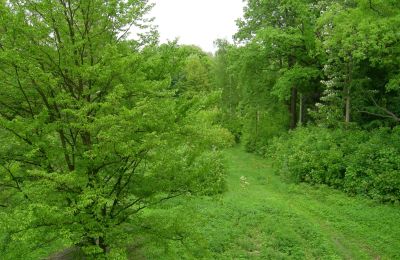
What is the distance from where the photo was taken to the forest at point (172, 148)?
21.3ft

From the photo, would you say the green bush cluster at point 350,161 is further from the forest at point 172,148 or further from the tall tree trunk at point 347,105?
the tall tree trunk at point 347,105

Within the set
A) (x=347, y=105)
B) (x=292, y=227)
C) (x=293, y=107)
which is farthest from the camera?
(x=293, y=107)

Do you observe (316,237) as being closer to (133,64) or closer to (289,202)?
(289,202)

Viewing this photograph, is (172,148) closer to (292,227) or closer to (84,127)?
(84,127)

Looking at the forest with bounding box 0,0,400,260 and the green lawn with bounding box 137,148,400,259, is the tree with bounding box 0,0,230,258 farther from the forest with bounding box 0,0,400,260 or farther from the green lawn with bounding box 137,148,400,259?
the green lawn with bounding box 137,148,400,259

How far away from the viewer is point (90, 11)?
7.31 m

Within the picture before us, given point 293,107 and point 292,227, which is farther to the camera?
point 293,107

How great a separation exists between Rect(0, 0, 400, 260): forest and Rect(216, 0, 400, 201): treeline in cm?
9

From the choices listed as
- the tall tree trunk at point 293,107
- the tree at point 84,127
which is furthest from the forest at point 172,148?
the tall tree trunk at point 293,107

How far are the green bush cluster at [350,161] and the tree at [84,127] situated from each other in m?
9.34

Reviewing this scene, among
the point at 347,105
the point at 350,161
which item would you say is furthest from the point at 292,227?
the point at 347,105

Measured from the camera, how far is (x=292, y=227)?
12656 millimetres

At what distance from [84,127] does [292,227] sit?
8.93 metres

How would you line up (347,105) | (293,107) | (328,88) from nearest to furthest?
(347,105) → (328,88) → (293,107)
